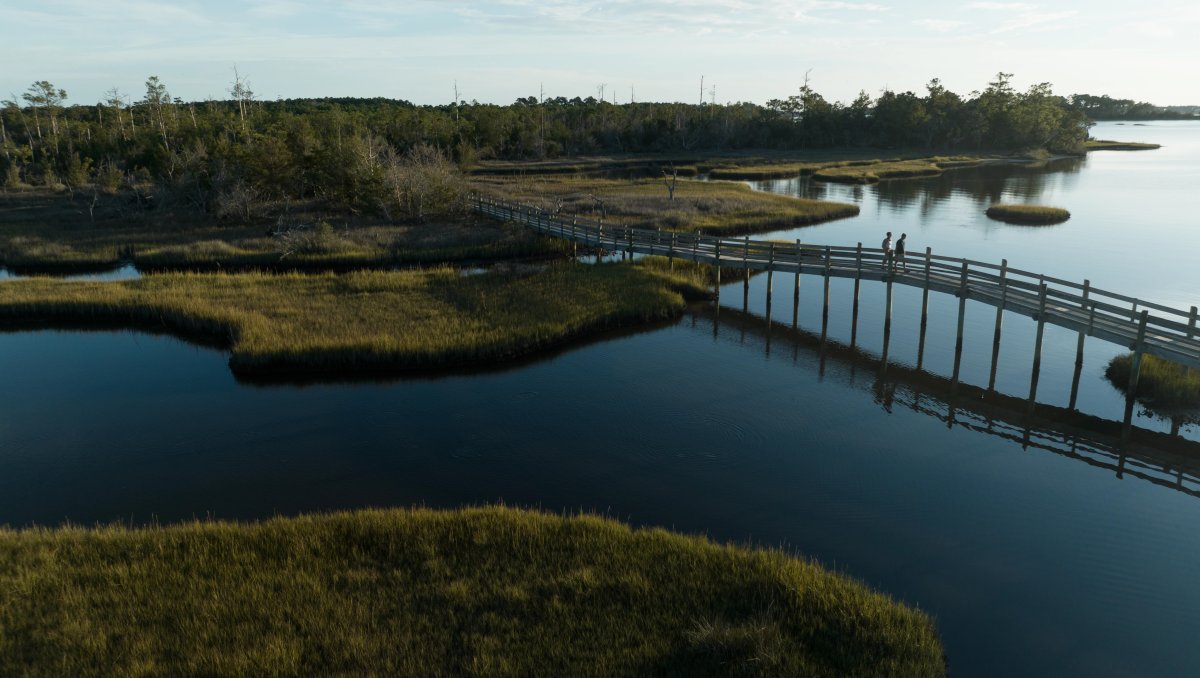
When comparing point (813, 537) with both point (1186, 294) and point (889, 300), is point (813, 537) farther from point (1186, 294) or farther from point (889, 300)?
point (1186, 294)

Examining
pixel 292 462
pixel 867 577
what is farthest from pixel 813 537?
pixel 292 462

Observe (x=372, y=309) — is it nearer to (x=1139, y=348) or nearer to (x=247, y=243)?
(x=247, y=243)

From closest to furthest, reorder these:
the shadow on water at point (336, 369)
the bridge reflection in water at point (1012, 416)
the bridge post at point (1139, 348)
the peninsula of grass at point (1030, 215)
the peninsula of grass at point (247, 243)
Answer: the bridge reflection in water at point (1012, 416) < the bridge post at point (1139, 348) < the shadow on water at point (336, 369) < the peninsula of grass at point (247, 243) < the peninsula of grass at point (1030, 215)

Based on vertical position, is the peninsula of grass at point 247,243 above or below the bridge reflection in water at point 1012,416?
above

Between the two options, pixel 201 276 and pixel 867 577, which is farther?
pixel 201 276

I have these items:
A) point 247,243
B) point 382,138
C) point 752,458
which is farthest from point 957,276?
point 382,138

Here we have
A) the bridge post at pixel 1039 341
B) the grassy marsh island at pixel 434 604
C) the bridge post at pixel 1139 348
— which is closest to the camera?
the grassy marsh island at pixel 434 604

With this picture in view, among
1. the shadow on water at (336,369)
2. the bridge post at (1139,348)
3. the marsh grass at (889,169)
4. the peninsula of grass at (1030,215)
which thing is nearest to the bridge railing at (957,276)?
the bridge post at (1139,348)

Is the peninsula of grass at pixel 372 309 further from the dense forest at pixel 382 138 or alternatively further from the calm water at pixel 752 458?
the dense forest at pixel 382 138
